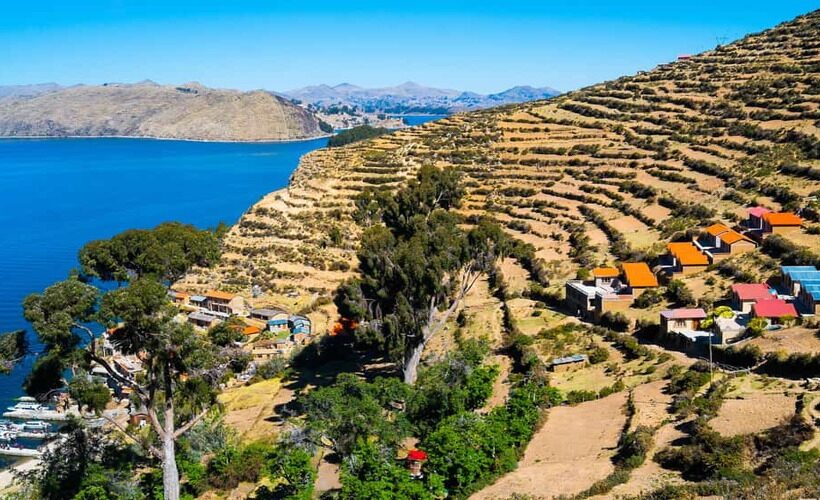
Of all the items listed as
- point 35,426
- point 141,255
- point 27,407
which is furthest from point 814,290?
point 27,407

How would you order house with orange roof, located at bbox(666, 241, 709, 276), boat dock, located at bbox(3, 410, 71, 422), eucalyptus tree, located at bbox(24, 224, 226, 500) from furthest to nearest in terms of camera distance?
boat dock, located at bbox(3, 410, 71, 422), house with orange roof, located at bbox(666, 241, 709, 276), eucalyptus tree, located at bbox(24, 224, 226, 500)

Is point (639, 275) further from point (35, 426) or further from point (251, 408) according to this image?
point (35, 426)

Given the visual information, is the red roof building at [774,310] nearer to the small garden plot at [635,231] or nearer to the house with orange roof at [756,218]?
the house with orange roof at [756,218]

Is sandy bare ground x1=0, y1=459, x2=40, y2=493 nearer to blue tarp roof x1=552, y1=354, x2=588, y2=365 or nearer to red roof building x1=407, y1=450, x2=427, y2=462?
red roof building x1=407, y1=450, x2=427, y2=462

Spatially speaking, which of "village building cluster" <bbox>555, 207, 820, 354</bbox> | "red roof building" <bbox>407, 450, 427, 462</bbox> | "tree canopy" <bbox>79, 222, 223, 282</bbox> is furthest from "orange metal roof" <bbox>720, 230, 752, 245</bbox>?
"tree canopy" <bbox>79, 222, 223, 282</bbox>

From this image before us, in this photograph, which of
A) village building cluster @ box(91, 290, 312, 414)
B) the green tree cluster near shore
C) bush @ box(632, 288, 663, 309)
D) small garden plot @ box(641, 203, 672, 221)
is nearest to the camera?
bush @ box(632, 288, 663, 309)

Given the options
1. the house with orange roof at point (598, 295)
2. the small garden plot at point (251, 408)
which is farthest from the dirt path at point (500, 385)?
the small garden plot at point (251, 408)
